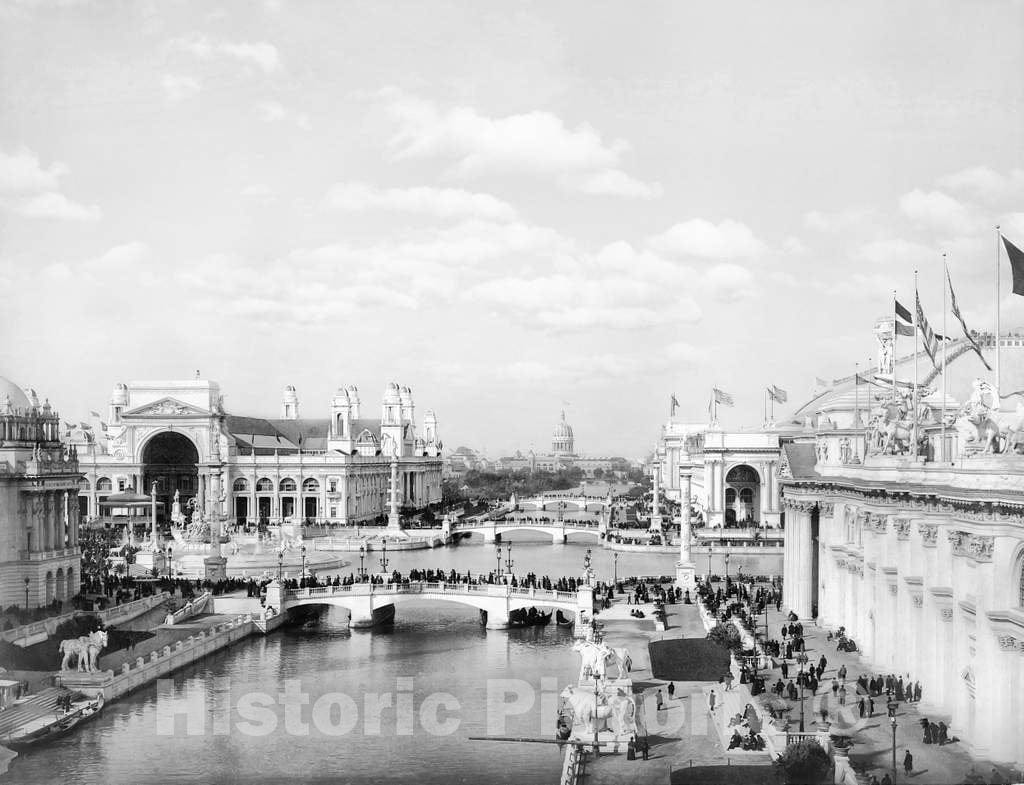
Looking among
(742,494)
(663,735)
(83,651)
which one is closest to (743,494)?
(742,494)

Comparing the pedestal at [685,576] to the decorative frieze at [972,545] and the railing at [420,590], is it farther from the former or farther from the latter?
the decorative frieze at [972,545]

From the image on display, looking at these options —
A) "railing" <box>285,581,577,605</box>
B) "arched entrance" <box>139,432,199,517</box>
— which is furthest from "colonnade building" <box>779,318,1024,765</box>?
"arched entrance" <box>139,432,199,517</box>

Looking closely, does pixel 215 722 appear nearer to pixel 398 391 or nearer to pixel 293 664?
pixel 293 664

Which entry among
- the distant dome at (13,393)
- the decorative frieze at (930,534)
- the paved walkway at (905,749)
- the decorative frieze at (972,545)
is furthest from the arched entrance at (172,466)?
the decorative frieze at (972,545)

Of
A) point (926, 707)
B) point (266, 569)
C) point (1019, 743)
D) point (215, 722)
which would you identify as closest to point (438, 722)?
point (215, 722)

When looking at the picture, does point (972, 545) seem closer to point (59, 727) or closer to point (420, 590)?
point (59, 727)

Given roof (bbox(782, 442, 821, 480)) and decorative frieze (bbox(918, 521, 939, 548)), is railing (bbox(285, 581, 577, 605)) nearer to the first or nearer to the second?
roof (bbox(782, 442, 821, 480))

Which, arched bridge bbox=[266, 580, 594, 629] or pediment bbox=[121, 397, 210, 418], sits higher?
pediment bbox=[121, 397, 210, 418]
